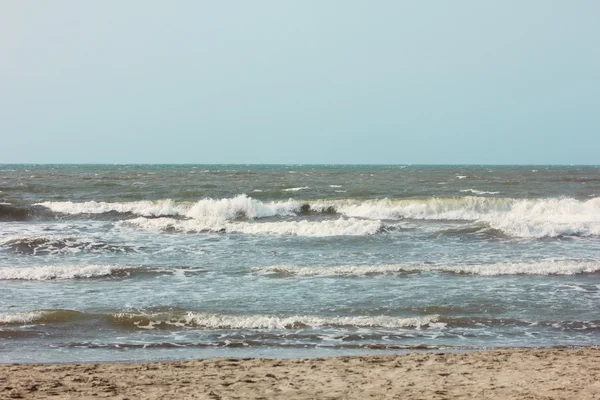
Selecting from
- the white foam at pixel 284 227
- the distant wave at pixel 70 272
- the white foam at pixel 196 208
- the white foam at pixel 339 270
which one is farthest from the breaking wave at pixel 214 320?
the white foam at pixel 196 208

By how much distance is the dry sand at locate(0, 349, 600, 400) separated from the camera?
585 cm

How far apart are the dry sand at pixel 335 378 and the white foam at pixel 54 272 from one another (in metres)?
7.05

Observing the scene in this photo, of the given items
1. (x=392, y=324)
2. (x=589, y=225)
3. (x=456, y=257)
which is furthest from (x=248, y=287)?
(x=589, y=225)

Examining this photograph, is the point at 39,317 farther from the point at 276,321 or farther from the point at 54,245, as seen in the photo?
the point at 54,245

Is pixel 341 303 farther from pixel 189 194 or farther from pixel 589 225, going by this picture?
pixel 189 194

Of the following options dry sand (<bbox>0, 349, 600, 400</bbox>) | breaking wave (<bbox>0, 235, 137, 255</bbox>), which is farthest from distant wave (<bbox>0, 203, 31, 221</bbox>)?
dry sand (<bbox>0, 349, 600, 400</bbox>)

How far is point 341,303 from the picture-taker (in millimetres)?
11039

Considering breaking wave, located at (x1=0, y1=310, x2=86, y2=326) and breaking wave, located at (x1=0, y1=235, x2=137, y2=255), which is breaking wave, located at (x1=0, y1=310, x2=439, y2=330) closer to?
breaking wave, located at (x1=0, y1=310, x2=86, y2=326)

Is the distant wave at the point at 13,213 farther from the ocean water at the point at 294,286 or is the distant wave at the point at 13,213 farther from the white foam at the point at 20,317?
the white foam at the point at 20,317

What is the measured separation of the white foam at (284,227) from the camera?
2125 cm

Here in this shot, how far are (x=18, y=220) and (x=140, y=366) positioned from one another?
2335 centimetres

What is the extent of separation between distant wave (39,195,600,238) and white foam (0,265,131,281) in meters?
9.47

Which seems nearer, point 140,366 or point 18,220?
point 140,366

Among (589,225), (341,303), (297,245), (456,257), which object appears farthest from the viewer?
(589,225)
